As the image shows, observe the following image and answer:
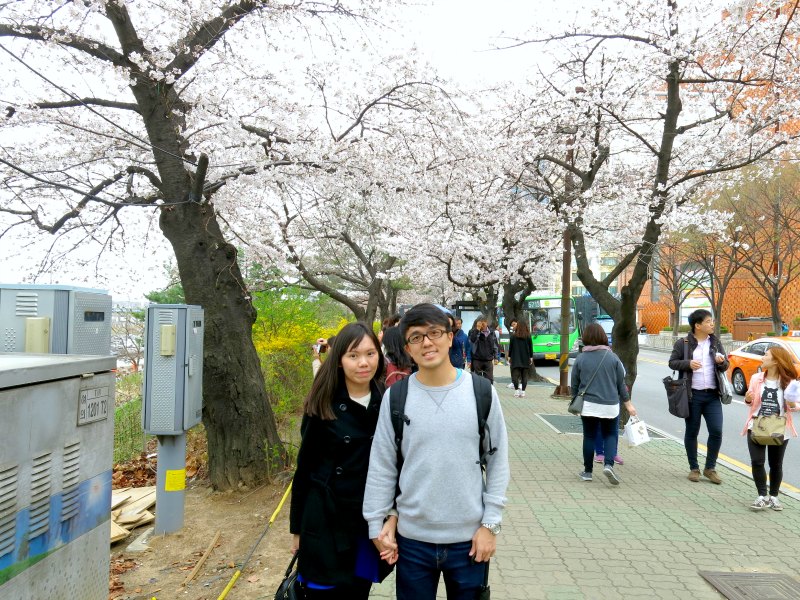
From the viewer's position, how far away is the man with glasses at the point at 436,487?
2.62 m

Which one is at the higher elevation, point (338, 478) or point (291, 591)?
point (338, 478)

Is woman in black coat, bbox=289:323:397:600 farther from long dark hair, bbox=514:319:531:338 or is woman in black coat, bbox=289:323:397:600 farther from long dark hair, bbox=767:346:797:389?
long dark hair, bbox=514:319:531:338

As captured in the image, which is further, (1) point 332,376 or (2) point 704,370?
(2) point 704,370

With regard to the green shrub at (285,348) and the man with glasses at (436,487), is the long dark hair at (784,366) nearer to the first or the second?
the man with glasses at (436,487)

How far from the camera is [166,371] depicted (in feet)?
18.4

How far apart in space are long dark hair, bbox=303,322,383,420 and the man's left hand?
77cm

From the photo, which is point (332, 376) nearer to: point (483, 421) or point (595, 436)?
point (483, 421)

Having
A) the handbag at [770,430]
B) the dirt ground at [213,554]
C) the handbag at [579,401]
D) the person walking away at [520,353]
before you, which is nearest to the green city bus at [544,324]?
the person walking away at [520,353]

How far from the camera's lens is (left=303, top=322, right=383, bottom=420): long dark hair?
2.90m

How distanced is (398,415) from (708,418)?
5.56m

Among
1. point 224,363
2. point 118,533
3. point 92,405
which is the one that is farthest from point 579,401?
point 92,405

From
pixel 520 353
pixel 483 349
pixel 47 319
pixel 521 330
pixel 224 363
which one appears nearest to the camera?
pixel 47 319

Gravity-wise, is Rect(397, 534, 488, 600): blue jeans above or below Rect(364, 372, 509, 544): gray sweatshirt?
below

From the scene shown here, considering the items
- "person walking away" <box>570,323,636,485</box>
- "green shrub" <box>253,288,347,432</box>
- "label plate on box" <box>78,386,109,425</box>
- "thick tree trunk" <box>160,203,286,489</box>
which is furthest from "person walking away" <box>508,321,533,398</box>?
"label plate on box" <box>78,386,109,425</box>
